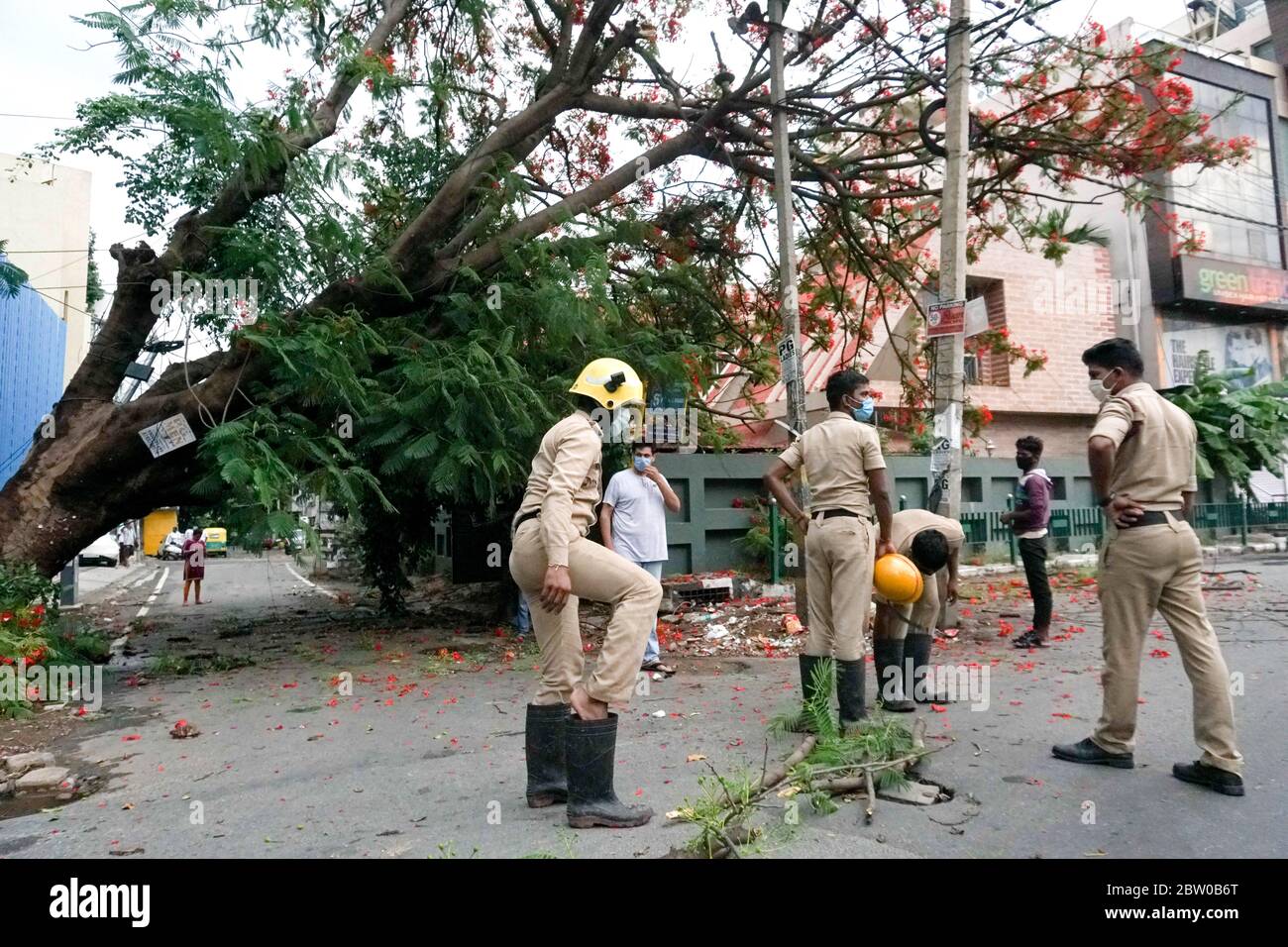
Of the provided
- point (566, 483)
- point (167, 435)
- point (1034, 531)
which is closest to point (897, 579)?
point (566, 483)

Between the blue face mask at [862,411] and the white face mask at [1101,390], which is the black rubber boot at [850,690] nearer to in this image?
the blue face mask at [862,411]

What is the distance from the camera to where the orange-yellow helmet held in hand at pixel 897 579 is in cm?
479

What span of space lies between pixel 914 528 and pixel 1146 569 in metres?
1.49

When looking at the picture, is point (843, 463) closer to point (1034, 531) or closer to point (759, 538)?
point (1034, 531)

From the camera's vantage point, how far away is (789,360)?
7926mm

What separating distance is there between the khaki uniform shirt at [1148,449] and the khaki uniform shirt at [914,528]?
1.30 meters

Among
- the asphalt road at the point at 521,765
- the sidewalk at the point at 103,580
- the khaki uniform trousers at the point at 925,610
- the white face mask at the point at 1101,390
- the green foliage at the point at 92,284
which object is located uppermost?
the green foliage at the point at 92,284

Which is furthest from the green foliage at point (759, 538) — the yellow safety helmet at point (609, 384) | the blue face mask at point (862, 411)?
the yellow safety helmet at point (609, 384)

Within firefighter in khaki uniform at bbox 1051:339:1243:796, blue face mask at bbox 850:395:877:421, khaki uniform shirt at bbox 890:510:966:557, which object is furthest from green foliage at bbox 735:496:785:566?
firefighter in khaki uniform at bbox 1051:339:1243:796

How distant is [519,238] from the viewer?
8.79 meters

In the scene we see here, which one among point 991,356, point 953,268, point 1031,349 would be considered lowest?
point 953,268
